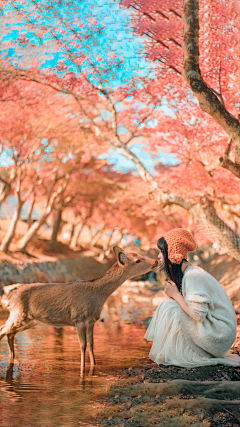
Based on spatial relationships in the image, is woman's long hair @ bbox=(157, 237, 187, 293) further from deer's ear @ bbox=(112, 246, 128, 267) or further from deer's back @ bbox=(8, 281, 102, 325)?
deer's back @ bbox=(8, 281, 102, 325)

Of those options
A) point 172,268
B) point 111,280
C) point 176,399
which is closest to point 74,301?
point 111,280

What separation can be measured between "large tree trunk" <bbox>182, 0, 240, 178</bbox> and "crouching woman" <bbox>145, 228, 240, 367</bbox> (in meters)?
2.67

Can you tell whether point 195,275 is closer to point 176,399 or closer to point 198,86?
point 176,399

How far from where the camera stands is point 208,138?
503 inches

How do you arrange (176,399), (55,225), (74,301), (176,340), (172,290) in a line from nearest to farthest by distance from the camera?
→ (176,399) → (172,290) → (176,340) → (74,301) → (55,225)

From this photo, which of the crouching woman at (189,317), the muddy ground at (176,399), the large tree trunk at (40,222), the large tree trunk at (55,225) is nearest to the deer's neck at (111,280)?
the crouching woman at (189,317)

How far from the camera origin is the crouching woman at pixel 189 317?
14.5ft

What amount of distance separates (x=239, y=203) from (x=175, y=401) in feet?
47.1

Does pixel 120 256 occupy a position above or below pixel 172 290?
above

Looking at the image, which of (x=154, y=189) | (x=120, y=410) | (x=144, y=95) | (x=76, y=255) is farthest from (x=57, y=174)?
(x=120, y=410)

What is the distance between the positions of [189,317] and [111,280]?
56.9 inches

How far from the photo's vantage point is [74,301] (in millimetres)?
5590

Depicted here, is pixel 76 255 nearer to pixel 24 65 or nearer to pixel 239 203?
pixel 239 203

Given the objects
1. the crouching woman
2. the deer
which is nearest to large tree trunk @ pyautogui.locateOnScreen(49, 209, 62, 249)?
the deer
